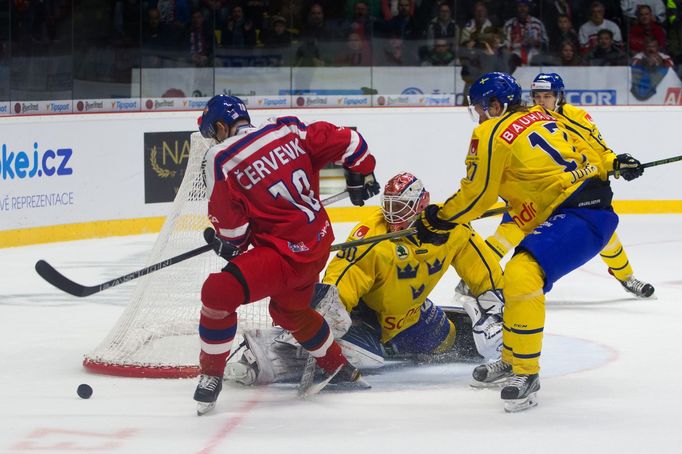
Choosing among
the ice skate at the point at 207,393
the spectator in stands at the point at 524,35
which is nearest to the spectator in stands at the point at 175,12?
the spectator in stands at the point at 524,35

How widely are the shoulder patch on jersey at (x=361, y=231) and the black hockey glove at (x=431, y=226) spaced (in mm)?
362

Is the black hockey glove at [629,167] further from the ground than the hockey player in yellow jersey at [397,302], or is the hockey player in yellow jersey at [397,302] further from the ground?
the black hockey glove at [629,167]

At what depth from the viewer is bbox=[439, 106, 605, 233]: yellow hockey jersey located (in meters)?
4.40

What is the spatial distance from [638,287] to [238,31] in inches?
178

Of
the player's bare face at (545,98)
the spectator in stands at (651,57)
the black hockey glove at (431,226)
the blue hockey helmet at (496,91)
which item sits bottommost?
the black hockey glove at (431,226)

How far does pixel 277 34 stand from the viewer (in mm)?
10281

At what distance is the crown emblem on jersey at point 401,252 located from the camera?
4.79 metres

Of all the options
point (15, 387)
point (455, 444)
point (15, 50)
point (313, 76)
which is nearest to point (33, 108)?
point (15, 50)

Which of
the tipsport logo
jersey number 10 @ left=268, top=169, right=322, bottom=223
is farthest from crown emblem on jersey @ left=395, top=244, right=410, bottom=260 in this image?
the tipsport logo

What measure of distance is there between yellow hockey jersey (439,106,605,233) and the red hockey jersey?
0.50 metres

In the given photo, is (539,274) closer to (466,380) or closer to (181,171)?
(466,380)

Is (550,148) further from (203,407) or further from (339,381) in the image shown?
(203,407)

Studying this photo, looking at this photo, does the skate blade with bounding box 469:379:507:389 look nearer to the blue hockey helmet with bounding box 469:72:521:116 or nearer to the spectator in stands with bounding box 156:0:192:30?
the blue hockey helmet with bounding box 469:72:521:116

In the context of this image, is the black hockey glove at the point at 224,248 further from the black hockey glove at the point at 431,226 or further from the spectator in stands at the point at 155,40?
the spectator in stands at the point at 155,40
